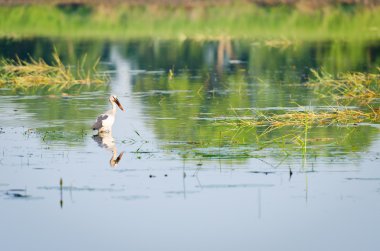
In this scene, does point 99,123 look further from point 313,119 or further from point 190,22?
point 190,22

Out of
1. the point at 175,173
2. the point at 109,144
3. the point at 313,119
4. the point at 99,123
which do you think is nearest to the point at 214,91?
the point at 313,119

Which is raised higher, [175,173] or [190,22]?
[190,22]

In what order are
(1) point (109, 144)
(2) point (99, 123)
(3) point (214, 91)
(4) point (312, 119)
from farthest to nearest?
(3) point (214, 91) → (4) point (312, 119) → (2) point (99, 123) → (1) point (109, 144)

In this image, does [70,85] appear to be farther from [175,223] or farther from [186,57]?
[175,223]

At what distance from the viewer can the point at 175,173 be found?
14133mm

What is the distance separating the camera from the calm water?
11438mm

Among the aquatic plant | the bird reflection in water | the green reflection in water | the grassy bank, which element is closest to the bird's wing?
the bird reflection in water

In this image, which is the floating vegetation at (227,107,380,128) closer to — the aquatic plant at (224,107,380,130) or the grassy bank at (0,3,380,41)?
the aquatic plant at (224,107,380,130)

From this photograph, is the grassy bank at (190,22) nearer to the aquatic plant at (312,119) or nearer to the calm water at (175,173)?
the calm water at (175,173)

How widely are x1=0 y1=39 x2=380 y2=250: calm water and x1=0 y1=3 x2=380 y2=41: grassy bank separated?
22518 mm

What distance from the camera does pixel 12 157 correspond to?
15.6m

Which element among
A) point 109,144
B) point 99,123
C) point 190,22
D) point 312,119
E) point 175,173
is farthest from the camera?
point 190,22

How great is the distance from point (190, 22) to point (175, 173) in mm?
38420

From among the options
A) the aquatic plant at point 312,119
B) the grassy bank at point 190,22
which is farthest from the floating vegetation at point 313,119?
the grassy bank at point 190,22
